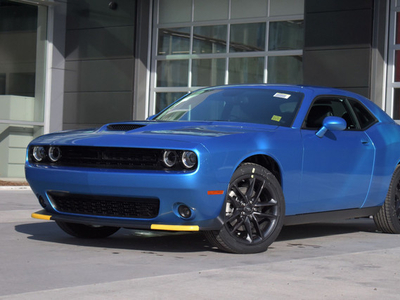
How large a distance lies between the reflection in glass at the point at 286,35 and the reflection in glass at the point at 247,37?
0.89ft

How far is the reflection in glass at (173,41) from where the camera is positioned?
786 inches

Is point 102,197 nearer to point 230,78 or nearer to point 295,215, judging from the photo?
point 295,215

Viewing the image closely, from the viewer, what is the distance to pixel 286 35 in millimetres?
18062

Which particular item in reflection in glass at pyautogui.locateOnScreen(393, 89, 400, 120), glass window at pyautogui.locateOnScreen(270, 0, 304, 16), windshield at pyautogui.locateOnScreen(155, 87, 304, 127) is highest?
glass window at pyautogui.locateOnScreen(270, 0, 304, 16)

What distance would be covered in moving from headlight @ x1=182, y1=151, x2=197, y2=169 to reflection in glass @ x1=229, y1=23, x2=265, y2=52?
42.9ft

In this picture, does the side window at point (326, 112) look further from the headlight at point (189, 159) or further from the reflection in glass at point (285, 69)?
the reflection in glass at point (285, 69)

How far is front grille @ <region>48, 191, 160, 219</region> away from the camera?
5.93m

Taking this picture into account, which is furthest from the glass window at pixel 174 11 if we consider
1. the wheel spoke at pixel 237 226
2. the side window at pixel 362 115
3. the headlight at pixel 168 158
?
the headlight at pixel 168 158

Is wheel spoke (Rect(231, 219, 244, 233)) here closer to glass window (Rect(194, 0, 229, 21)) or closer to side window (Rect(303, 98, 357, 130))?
side window (Rect(303, 98, 357, 130))

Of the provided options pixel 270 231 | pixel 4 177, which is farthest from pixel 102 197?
pixel 4 177

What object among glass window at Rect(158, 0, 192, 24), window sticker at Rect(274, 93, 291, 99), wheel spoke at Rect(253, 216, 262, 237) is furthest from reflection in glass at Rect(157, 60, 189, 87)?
wheel spoke at Rect(253, 216, 262, 237)

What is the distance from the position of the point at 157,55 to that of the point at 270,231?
14529 millimetres

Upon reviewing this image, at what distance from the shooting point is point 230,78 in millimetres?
19156

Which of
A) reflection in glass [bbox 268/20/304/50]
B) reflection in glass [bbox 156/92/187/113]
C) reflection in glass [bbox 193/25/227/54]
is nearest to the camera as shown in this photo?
reflection in glass [bbox 268/20/304/50]
